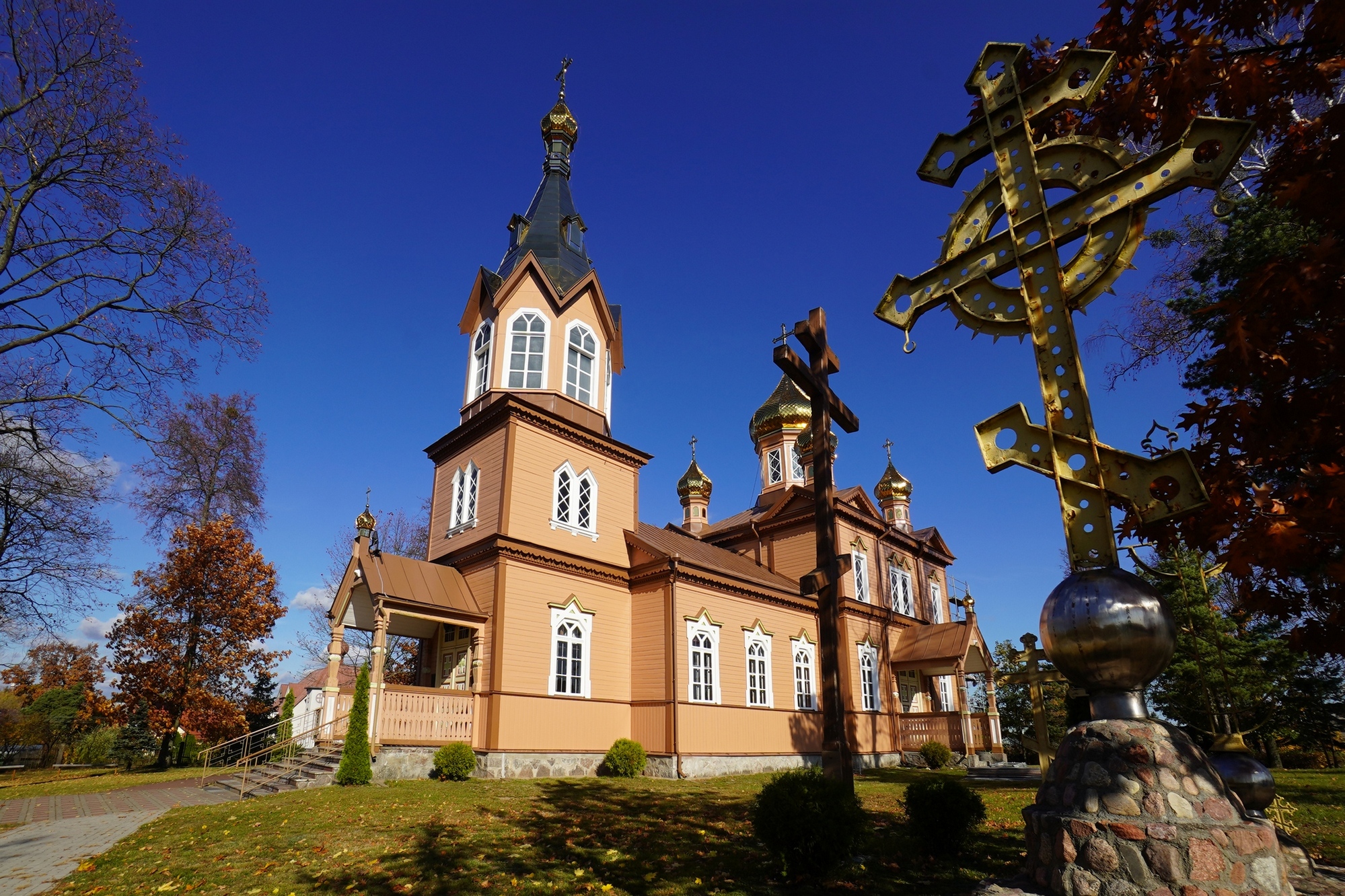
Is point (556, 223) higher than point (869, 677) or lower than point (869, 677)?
higher

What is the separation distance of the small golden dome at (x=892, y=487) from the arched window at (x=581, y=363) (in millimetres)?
17076

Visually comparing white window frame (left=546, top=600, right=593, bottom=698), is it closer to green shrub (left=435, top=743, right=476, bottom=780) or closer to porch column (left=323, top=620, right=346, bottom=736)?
green shrub (left=435, top=743, right=476, bottom=780)

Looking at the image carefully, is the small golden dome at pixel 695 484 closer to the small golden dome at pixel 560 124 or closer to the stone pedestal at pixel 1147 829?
the small golden dome at pixel 560 124

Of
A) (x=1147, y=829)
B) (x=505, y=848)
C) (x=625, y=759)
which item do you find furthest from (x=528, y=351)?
(x=1147, y=829)

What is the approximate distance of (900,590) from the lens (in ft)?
87.5

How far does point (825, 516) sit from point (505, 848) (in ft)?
16.0

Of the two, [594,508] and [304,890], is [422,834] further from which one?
[594,508]

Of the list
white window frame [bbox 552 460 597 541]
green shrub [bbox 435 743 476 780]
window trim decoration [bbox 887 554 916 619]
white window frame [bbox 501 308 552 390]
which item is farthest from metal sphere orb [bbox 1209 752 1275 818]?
window trim decoration [bbox 887 554 916 619]

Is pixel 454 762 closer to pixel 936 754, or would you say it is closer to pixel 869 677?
pixel 869 677

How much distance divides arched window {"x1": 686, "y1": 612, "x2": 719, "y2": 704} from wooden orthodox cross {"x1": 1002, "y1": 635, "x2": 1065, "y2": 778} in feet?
39.2

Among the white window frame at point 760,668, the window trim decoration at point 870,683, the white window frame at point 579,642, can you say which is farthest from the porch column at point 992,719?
the white window frame at point 579,642

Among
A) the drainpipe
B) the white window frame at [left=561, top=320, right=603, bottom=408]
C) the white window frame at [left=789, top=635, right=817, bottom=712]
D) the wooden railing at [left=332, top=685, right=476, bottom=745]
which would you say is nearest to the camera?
the wooden railing at [left=332, top=685, right=476, bottom=745]

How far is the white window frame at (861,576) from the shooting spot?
2416 centimetres

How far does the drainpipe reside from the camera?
53.4 ft
